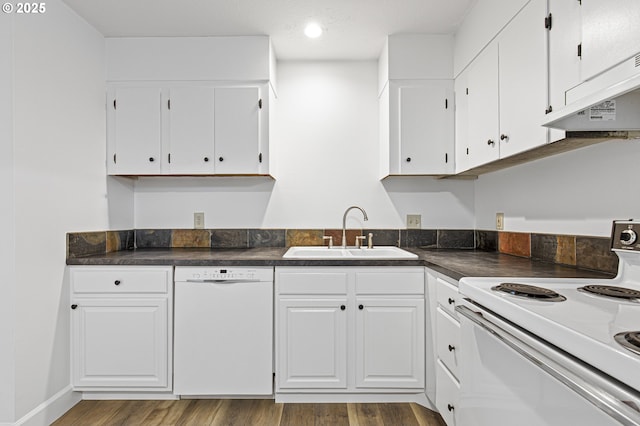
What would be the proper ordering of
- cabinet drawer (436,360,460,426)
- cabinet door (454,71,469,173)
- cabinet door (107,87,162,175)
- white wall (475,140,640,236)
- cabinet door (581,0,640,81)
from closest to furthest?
cabinet door (581,0,640,81) < white wall (475,140,640,236) < cabinet drawer (436,360,460,426) < cabinet door (454,71,469,173) < cabinet door (107,87,162,175)

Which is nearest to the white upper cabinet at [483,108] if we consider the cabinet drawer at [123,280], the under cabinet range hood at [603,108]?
the under cabinet range hood at [603,108]

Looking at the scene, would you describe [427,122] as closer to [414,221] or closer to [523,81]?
[414,221]

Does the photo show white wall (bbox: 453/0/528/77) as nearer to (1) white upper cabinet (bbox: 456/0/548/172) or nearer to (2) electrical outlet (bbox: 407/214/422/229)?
(1) white upper cabinet (bbox: 456/0/548/172)

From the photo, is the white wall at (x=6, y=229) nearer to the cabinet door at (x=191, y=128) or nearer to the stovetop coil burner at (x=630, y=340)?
the cabinet door at (x=191, y=128)

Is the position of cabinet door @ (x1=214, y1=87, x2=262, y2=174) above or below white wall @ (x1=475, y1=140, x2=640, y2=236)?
above

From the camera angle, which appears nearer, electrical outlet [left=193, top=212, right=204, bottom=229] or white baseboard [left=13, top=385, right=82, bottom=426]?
white baseboard [left=13, top=385, right=82, bottom=426]

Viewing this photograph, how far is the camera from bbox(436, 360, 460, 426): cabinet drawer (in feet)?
5.59

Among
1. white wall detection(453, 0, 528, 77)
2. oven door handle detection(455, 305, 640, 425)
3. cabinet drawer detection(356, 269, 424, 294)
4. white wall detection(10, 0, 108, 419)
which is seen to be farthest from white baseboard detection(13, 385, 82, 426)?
white wall detection(453, 0, 528, 77)

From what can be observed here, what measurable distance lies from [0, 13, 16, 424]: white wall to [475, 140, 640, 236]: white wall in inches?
105

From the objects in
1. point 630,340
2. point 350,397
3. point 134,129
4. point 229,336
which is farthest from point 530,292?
point 134,129

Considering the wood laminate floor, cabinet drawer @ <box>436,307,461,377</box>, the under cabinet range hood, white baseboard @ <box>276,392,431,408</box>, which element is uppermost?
the under cabinet range hood

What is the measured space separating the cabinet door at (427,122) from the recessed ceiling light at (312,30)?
2.01 ft

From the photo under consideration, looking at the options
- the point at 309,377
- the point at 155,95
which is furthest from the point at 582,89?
the point at 155,95

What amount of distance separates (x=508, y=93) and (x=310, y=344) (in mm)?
1672
